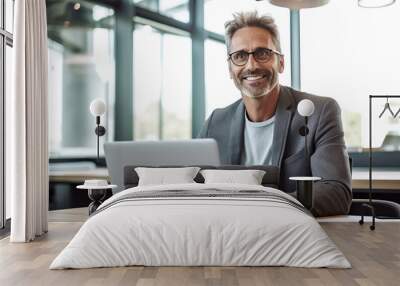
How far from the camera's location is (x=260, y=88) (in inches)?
258

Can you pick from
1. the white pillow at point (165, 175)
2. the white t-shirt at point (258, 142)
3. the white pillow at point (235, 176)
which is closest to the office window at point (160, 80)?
the white pillow at point (165, 175)

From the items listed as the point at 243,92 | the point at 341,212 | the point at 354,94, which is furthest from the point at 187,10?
the point at 341,212

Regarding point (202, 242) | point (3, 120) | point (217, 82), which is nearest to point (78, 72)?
point (3, 120)

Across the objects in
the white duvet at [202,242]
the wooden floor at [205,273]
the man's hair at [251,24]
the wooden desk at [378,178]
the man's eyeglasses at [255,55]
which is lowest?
the wooden floor at [205,273]

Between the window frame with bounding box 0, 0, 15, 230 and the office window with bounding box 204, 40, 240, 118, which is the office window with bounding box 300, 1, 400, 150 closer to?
the office window with bounding box 204, 40, 240, 118

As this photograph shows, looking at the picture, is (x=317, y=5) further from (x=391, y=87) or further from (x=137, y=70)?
(x=137, y=70)

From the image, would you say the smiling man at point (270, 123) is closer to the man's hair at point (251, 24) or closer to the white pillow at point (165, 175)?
the man's hair at point (251, 24)

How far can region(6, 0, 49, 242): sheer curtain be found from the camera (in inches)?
209

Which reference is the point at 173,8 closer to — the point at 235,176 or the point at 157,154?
the point at 157,154

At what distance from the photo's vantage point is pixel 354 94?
6520 mm

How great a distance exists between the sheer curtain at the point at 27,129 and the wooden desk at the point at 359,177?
1012 millimetres

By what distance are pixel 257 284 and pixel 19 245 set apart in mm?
2331

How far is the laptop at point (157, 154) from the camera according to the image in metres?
6.45

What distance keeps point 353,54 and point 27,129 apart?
3347mm
